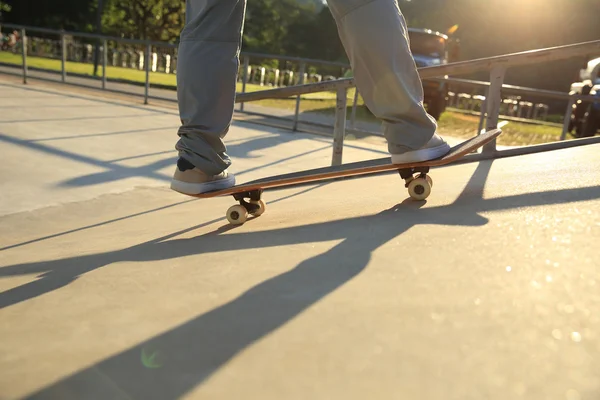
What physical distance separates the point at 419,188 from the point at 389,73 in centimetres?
44

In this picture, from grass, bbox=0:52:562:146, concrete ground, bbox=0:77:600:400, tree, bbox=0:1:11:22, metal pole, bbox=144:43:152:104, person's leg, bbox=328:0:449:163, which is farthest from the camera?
tree, bbox=0:1:11:22

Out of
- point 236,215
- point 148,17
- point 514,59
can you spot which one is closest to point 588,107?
point 514,59

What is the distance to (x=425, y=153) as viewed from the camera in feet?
6.05

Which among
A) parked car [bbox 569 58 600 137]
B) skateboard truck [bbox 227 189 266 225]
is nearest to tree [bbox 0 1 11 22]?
parked car [bbox 569 58 600 137]

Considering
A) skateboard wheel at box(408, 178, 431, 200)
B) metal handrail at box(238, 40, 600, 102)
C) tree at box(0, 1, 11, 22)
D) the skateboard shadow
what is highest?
tree at box(0, 1, 11, 22)

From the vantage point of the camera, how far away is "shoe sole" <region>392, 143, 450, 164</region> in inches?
72.5

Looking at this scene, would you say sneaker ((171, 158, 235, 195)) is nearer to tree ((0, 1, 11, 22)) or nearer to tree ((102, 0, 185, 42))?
tree ((102, 0, 185, 42))

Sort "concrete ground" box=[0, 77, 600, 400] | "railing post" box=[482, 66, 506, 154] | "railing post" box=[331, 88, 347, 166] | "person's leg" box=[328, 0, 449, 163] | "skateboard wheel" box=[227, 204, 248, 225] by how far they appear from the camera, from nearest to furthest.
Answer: "concrete ground" box=[0, 77, 600, 400] → "person's leg" box=[328, 0, 449, 163] → "skateboard wheel" box=[227, 204, 248, 225] → "railing post" box=[482, 66, 506, 154] → "railing post" box=[331, 88, 347, 166]

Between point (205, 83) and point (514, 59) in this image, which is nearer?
point (205, 83)

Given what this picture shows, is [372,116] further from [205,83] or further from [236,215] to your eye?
[205,83]

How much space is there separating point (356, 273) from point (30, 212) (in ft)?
7.23

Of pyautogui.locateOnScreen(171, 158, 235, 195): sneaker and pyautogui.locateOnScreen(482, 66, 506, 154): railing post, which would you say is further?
pyautogui.locateOnScreen(482, 66, 506, 154): railing post

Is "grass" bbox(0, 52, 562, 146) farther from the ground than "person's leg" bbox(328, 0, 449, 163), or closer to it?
closer to it

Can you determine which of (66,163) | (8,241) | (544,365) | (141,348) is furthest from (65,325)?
(66,163)
